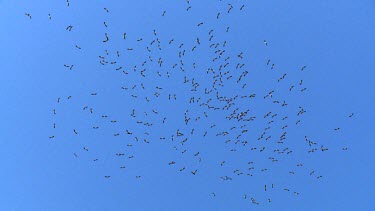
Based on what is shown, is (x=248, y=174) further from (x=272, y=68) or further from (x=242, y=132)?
(x=272, y=68)

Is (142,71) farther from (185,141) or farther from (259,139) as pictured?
(259,139)

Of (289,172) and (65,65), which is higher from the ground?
(65,65)

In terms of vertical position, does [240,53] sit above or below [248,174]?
above

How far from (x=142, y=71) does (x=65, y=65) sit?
179cm

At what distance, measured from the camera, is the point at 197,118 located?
1185cm

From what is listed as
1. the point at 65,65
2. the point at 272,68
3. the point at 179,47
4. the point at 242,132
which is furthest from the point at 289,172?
the point at 65,65

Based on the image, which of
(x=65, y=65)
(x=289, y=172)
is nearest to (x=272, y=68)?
(x=289, y=172)

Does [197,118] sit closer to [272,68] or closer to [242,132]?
[242,132]

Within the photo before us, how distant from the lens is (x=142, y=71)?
1180 cm

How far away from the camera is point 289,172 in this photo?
1176 cm

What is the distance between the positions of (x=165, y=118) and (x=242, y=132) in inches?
72.4

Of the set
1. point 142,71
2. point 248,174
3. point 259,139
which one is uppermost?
point 142,71

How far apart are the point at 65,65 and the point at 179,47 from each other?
2.69 m

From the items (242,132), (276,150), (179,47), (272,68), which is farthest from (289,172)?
(179,47)
